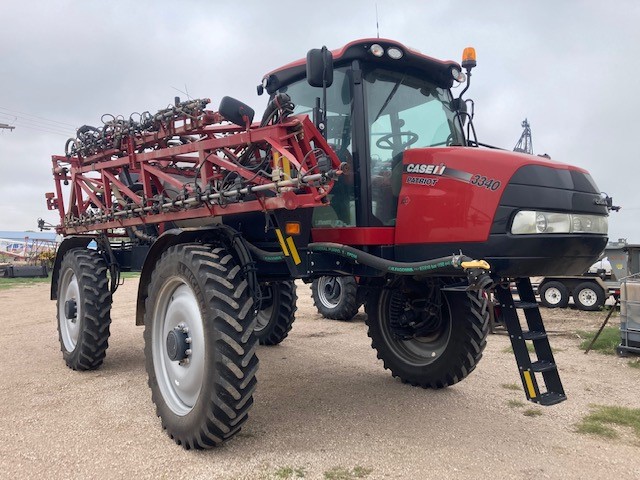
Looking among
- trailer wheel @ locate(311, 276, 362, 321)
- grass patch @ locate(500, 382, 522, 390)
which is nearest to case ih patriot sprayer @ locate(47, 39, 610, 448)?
grass patch @ locate(500, 382, 522, 390)

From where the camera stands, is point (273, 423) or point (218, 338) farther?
point (273, 423)

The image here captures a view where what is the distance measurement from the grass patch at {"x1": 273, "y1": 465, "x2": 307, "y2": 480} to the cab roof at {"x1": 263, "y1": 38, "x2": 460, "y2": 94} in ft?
9.90

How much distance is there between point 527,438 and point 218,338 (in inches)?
98.3

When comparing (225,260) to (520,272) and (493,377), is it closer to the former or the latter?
(520,272)

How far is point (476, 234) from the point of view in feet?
11.1

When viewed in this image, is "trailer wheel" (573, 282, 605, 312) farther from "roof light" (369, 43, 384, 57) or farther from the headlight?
"roof light" (369, 43, 384, 57)

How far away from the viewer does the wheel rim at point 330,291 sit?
10.6 m

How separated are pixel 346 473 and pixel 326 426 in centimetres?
83

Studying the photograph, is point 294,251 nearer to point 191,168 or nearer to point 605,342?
point 191,168

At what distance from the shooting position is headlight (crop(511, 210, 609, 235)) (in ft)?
10.8

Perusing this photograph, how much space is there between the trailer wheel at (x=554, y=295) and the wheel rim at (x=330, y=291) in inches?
236

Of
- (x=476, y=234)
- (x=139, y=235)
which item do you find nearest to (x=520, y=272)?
(x=476, y=234)

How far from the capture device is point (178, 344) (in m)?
3.81

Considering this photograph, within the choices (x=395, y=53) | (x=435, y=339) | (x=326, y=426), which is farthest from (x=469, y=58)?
(x=326, y=426)
